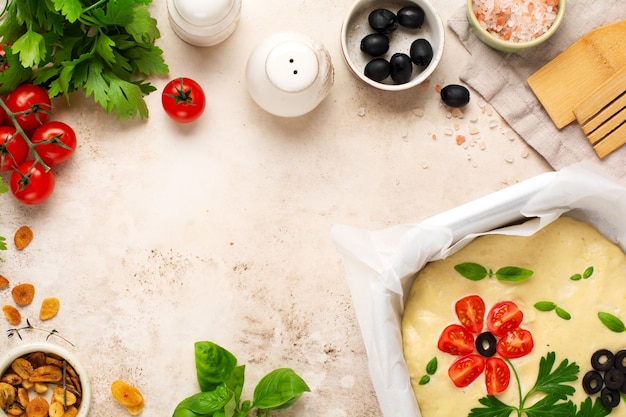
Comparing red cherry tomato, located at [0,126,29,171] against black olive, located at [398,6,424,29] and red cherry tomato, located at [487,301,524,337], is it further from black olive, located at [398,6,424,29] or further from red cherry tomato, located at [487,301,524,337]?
red cherry tomato, located at [487,301,524,337]

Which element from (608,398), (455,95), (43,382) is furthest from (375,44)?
(43,382)

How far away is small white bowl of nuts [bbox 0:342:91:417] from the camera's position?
1.70m

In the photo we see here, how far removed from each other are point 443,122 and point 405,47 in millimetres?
195

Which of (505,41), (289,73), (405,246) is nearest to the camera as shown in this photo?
(405,246)

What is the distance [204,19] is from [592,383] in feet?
3.58

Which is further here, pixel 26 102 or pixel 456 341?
pixel 26 102

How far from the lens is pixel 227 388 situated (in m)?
1.66

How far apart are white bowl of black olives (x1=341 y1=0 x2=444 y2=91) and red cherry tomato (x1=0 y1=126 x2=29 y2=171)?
0.74 m

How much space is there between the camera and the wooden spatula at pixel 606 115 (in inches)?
67.6

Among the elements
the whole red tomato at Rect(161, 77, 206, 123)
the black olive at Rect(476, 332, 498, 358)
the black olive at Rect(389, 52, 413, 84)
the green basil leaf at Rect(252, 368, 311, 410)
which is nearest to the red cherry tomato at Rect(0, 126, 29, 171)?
the whole red tomato at Rect(161, 77, 206, 123)

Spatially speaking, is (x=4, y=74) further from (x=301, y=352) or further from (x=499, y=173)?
(x=499, y=173)

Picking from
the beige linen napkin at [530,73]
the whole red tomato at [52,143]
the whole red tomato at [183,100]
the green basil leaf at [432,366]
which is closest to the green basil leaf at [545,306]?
the green basil leaf at [432,366]

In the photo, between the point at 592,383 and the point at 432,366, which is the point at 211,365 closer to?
the point at 432,366

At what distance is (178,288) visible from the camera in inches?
69.4
